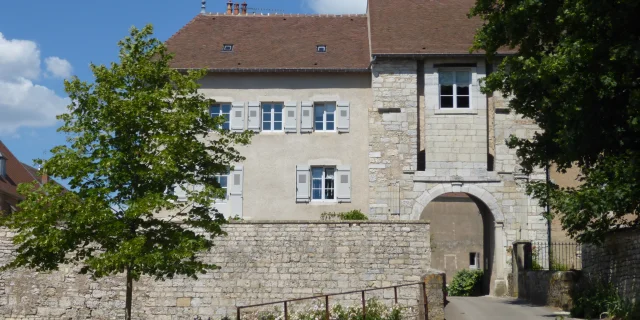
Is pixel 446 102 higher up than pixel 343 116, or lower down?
higher up

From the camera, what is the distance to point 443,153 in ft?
89.6

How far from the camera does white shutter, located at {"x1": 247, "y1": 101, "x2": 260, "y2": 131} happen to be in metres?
28.0

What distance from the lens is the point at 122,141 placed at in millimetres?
17797

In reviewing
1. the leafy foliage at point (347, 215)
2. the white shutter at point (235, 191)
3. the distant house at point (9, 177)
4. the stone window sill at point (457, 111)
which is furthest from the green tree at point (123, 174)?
the distant house at point (9, 177)

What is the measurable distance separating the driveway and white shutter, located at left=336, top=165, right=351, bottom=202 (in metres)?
5.05

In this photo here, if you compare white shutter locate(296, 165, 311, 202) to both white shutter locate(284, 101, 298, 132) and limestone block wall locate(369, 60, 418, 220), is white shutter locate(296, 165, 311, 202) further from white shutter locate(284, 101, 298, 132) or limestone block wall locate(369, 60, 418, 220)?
limestone block wall locate(369, 60, 418, 220)

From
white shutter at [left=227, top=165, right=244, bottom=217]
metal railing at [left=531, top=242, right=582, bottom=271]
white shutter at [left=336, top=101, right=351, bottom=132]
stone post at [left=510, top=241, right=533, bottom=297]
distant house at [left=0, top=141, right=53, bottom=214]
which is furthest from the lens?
distant house at [left=0, top=141, right=53, bottom=214]

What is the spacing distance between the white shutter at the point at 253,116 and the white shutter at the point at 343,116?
101 inches

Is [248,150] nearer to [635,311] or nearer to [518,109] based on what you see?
[518,109]

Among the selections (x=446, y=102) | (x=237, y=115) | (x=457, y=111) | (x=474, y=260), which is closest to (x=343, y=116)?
(x=446, y=102)

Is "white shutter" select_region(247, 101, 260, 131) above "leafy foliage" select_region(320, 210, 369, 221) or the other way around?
above

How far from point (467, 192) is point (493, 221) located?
3.93ft

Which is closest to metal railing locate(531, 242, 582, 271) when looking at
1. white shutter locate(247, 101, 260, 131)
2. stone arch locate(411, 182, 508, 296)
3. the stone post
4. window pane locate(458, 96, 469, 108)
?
the stone post

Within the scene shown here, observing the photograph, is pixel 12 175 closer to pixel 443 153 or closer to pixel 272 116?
pixel 272 116
